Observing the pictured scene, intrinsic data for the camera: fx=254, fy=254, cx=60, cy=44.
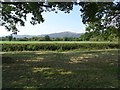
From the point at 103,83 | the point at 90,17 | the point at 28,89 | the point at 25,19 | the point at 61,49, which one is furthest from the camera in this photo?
the point at 61,49

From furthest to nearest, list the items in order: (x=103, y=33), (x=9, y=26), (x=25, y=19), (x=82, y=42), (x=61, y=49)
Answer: (x=82, y=42) → (x=61, y=49) → (x=103, y=33) → (x=9, y=26) → (x=25, y=19)

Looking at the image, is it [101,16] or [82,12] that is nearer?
[82,12]

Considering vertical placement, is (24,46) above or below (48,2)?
below

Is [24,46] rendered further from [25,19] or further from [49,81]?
[49,81]

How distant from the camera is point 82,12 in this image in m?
13.4

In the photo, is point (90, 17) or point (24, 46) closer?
point (90, 17)

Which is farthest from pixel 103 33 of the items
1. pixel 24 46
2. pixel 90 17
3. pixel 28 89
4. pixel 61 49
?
pixel 24 46

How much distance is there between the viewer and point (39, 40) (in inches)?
1453

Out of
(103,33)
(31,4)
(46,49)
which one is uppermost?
(31,4)

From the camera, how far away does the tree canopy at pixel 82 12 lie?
1284cm

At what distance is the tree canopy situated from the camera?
42.1ft

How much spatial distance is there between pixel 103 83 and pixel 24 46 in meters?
24.3

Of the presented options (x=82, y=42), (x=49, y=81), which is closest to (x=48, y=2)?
(x=49, y=81)

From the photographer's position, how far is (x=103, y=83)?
31.7 ft
